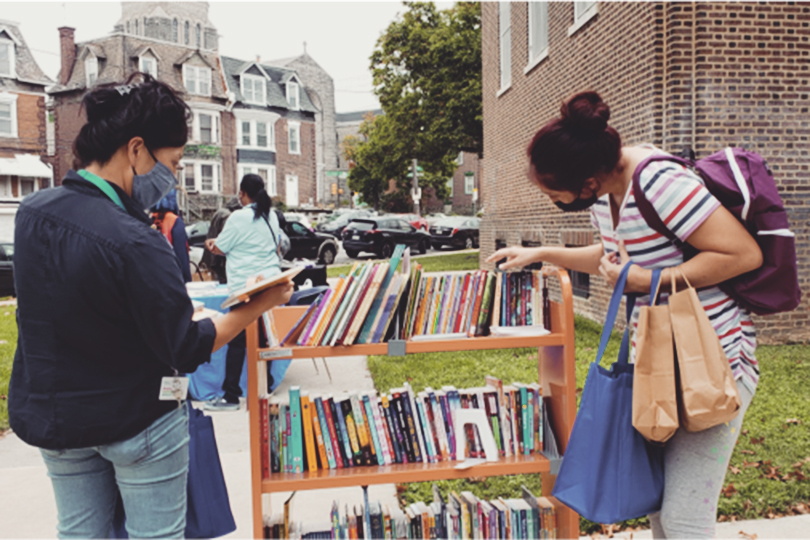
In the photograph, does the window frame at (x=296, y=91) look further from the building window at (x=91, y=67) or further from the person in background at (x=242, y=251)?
the person in background at (x=242, y=251)

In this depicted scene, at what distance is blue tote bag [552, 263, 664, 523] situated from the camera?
2.11 m

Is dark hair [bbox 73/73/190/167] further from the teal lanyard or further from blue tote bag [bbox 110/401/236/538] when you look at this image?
blue tote bag [bbox 110/401/236/538]

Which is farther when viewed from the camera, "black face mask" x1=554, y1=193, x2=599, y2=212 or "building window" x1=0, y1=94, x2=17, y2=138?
"building window" x1=0, y1=94, x2=17, y2=138

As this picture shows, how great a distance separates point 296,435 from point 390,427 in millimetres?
425

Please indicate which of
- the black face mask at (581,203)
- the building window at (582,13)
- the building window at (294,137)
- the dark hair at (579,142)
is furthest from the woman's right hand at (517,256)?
the building window at (294,137)

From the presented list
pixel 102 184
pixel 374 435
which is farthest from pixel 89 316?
pixel 374 435

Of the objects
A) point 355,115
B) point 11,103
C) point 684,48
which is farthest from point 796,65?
point 355,115

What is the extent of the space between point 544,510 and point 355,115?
101527 millimetres

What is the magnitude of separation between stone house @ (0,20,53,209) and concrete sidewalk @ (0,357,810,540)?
3247 cm

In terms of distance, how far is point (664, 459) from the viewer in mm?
2156

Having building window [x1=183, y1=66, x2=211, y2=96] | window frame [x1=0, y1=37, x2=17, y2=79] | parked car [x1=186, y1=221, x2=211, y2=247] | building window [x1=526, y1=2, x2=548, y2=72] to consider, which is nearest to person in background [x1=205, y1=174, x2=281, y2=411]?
building window [x1=526, y1=2, x2=548, y2=72]

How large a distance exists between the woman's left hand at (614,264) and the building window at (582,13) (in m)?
7.75

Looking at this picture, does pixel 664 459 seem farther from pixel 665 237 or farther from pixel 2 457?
pixel 2 457

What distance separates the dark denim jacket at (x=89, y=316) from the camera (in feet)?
5.88
